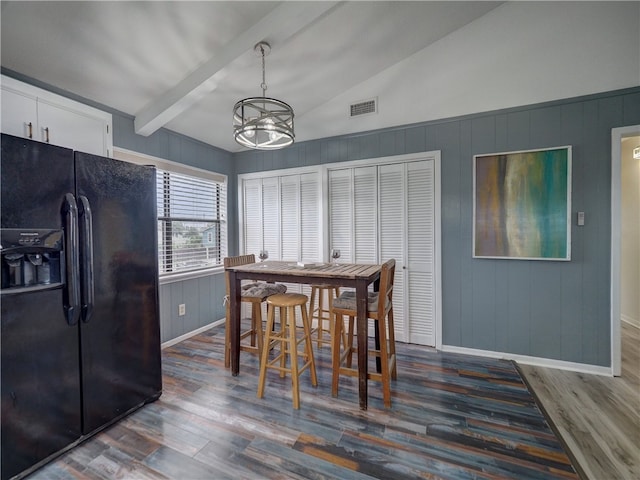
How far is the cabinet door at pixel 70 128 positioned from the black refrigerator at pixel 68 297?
767mm

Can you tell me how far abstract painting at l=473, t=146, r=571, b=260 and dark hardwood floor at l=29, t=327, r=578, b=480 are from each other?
119 cm

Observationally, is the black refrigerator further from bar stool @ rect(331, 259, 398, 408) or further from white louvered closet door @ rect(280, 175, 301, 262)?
white louvered closet door @ rect(280, 175, 301, 262)

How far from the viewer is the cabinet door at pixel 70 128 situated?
2.18m

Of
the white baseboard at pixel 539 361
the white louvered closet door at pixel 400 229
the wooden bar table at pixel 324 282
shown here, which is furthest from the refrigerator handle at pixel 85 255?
the white baseboard at pixel 539 361

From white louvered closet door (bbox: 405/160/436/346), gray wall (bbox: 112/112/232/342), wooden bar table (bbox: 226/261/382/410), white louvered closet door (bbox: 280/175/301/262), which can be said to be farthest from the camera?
white louvered closet door (bbox: 280/175/301/262)

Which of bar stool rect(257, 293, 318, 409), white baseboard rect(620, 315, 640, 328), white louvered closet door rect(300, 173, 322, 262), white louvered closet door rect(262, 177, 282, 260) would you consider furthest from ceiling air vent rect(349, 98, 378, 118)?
white baseboard rect(620, 315, 640, 328)

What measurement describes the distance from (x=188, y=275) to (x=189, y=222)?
65 cm

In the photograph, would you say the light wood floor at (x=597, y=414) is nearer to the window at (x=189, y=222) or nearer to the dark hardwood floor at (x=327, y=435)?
the dark hardwood floor at (x=327, y=435)

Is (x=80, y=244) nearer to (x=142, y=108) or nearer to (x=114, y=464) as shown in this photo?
(x=114, y=464)

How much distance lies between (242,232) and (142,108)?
1.92 m

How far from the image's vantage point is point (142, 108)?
2.82 meters

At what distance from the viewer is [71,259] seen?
1.68m

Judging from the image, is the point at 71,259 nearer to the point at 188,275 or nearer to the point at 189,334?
the point at 188,275

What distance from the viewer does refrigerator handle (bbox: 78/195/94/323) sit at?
1.75 metres
